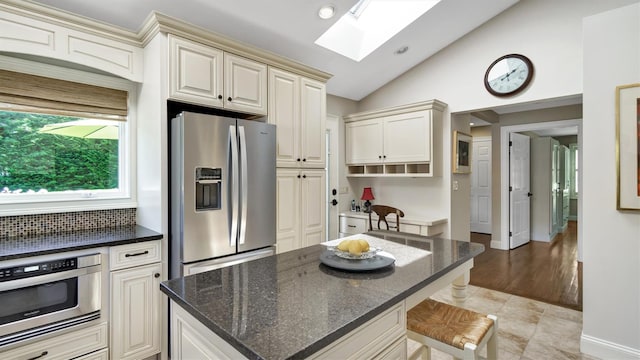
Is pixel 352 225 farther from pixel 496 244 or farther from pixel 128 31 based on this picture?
pixel 128 31

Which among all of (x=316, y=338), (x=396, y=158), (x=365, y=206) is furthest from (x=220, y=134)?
(x=365, y=206)

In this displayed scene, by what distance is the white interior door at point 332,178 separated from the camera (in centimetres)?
438

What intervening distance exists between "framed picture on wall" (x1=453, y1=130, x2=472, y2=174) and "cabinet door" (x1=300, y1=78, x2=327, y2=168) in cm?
186

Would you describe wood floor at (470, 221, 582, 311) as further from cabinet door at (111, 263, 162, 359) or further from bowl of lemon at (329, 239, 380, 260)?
cabinet door at (111, 263, 162, 359)

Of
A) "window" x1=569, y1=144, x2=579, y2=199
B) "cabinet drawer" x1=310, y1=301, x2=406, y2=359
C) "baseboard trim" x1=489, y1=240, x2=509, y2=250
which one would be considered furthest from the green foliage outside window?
"window" x1=569, y1=144, x2=579, y2=199

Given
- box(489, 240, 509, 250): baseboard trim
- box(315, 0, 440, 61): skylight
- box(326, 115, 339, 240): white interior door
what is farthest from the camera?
box(489, 240, 509, 250): baseboard trim

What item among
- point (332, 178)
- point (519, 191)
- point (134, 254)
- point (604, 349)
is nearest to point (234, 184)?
point (134, 254)

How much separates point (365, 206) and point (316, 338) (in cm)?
383

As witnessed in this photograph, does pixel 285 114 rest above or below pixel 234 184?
above

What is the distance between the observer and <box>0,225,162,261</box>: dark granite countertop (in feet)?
5.43

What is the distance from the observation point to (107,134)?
2508 millimetres

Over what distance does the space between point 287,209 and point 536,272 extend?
355 centimetres

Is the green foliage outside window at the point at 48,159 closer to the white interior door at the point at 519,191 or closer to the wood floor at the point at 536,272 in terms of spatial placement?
the wood floor at the point at 536,272

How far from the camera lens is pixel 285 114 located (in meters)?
2.82
